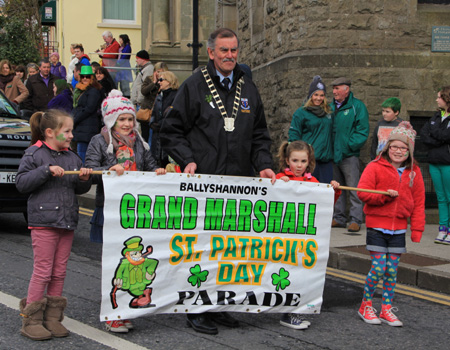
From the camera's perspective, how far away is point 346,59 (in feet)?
37.8

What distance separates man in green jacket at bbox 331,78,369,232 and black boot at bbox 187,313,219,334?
5340 mm

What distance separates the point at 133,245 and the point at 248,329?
3.65 feet

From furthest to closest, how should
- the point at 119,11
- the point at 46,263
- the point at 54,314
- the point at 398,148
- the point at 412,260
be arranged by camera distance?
the point at 119,11 → the point at 412,260 → the point at 398,148 → the point at 54,314 → the point at 46,263

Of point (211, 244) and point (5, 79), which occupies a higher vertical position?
point (5, 79)

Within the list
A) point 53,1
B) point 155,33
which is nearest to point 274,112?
point 155,33

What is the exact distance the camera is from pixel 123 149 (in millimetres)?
5977

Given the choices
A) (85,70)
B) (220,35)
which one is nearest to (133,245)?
(220,35)

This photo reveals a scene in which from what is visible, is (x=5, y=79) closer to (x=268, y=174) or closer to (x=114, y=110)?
(x=114, y=110)

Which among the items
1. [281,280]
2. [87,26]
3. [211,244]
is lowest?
[281,280]

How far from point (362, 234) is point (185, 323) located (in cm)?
491

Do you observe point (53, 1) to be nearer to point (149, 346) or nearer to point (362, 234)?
point (362, 234)

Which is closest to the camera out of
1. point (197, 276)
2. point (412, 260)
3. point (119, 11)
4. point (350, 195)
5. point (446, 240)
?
point (197, 276)

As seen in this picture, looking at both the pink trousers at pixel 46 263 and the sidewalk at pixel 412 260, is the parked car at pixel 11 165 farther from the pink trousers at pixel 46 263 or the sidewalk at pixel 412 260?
the pink trousers at pixel 46 263

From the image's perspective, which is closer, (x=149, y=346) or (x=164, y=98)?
(x=149, y=346)
